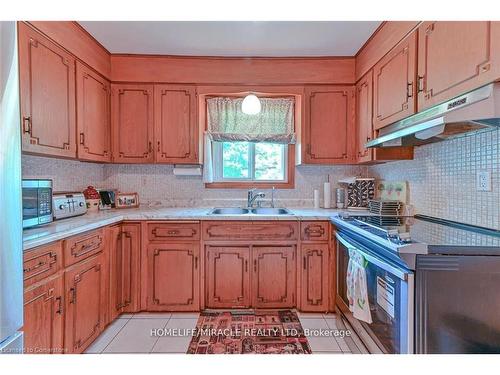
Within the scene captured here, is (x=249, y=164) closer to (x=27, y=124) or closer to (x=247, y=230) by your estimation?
(x=247, y=230)

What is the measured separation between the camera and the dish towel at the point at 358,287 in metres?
1.60

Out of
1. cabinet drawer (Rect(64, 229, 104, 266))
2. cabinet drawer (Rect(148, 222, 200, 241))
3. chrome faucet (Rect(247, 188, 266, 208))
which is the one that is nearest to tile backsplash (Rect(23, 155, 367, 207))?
chrome faucet (Rect(247, 188, 266, 208))

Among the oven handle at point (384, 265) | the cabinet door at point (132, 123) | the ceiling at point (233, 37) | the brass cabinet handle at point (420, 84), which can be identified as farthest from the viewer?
the cabinet door at point (132, 123)

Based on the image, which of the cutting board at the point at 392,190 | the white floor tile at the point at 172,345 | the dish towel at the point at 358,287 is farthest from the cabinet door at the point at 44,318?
the cutting board at the point at 392,190

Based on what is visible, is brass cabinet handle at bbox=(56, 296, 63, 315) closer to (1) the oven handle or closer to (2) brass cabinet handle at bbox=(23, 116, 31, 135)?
(2) brass cabinet handle at bbox=(23, 116, 31, 135)

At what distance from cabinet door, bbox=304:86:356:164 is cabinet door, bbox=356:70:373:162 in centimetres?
9

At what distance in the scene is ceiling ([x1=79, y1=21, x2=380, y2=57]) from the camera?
7.18 feet

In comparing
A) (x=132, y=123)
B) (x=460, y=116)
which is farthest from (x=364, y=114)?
(x=132, y=123)

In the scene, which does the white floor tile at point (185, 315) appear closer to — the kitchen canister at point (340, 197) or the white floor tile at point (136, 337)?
the white floor tile at point (136, 337)

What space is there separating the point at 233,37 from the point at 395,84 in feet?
4.38

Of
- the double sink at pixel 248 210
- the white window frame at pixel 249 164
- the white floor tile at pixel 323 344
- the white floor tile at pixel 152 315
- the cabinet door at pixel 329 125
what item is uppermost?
the cabinet door at pixel 329 125

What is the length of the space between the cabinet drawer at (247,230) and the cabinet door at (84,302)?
83 cm
